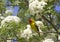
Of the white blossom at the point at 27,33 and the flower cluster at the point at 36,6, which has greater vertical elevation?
the flower cluster at the point at 36,6

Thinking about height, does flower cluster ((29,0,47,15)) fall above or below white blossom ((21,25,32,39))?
above

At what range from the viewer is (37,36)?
422cm

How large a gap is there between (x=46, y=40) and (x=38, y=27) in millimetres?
234

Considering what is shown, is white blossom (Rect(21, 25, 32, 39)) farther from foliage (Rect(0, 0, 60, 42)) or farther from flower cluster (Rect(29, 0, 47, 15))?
flower cluster (Rect(29, 0, 47, 15))

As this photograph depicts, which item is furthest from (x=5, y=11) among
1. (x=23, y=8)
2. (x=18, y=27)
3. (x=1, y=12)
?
(x=18, y=27)

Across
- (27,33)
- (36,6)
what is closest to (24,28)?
(27,33)

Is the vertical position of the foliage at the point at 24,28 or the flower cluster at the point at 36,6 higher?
the flower cluster at the point at 36,6

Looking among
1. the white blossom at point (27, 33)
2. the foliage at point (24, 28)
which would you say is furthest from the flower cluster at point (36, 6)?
the white blossom at point (27, 33)

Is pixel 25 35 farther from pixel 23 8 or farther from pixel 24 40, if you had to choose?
pixel 23 8

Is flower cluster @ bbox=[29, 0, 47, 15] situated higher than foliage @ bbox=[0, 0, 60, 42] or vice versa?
flower cluster @ bbox=[29, 0, 47, 15]

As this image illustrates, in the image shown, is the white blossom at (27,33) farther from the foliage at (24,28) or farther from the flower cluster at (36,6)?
the flower cluster at (36,6)

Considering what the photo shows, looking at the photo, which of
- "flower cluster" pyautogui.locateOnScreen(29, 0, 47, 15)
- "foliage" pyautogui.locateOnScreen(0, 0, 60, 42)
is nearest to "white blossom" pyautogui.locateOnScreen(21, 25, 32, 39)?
"foliage" pyautogui.locateOnScreen(0, 0, 60, 42)

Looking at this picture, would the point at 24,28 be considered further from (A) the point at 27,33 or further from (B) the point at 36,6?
(B) the point at 36,6

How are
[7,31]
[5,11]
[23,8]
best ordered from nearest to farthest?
[7,31] < [23,8] < [5,11]
